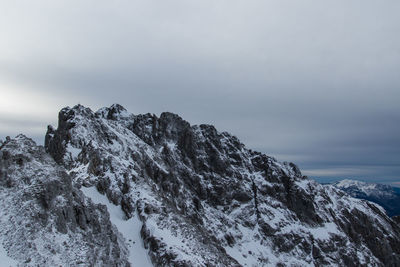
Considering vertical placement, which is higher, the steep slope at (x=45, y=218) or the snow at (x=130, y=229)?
the steep slope at (x=45, y=218)

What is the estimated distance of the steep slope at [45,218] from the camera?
102ft

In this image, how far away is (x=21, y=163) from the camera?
3766 centimetres

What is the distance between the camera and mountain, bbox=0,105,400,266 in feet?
151

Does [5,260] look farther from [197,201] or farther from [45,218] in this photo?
[197,201]

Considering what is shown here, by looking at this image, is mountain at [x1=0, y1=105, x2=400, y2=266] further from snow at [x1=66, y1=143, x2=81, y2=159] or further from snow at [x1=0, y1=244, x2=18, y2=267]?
snow at [x1=0, y1=244, x2=18, y2=267]

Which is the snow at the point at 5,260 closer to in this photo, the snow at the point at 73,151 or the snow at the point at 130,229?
the snow at the point at 130,229

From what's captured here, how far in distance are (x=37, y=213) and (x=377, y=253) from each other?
11351 centimetres

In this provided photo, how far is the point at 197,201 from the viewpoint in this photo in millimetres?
87188

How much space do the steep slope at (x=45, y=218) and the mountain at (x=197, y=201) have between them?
13.7 inches

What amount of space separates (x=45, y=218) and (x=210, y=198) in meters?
67.2

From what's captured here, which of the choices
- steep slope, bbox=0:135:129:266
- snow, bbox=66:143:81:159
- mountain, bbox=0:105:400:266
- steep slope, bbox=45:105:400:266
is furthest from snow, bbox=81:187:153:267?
snow, bbox=66:143:81:159

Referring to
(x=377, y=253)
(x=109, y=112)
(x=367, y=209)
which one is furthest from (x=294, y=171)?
(x=109, y=112)

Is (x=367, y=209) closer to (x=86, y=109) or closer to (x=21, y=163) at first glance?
(x=86, y=109)

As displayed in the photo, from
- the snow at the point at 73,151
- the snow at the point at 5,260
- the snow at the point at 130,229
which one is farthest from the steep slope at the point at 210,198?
the snow at the point at 5,260
